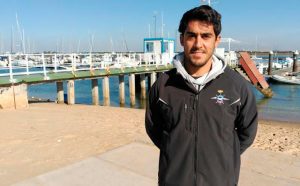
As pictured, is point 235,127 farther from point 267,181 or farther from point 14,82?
point 14,82

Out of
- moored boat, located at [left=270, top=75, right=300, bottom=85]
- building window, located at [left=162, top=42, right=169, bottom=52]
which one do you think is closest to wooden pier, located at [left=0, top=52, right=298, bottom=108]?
building window, located at [left=162, top=42, right=169, bottom=52]

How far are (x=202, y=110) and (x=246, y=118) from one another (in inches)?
13.1

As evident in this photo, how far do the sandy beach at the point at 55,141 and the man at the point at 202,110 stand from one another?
3.20m

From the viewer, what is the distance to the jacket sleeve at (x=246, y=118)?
1991 mm

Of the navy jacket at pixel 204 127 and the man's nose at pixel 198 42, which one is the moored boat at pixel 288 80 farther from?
the man's nose at pixel 198 42

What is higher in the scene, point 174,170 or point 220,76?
point 220,76

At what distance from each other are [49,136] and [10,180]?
2.78 m

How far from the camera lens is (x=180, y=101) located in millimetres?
1954

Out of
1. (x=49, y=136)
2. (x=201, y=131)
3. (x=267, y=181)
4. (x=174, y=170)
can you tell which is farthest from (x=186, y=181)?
(x=49, y=136)

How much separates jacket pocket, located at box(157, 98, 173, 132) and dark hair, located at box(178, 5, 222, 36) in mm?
511

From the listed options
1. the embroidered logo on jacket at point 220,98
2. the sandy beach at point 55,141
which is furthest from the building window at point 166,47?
the embroidered logo on jacket at point 220,98

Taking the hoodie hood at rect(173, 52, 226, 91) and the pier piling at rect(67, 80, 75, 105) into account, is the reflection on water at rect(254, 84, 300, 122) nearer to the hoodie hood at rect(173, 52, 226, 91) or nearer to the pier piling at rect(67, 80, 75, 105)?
the pier piling at rect(67, 80, 75, 105)

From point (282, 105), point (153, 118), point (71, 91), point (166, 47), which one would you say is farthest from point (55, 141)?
point (166, 47)

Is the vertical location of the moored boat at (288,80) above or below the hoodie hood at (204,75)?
below
